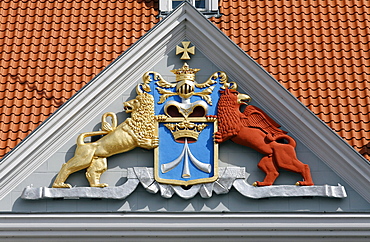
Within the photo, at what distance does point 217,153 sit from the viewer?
53.2 feet

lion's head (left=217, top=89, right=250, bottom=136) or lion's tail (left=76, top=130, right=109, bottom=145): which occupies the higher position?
lion's head (left=217, top=89, right=250, bottom=136)

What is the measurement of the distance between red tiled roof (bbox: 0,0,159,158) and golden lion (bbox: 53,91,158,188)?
122cm

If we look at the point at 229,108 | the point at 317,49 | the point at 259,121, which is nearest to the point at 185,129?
the point at 229,108

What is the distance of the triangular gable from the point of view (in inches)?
633

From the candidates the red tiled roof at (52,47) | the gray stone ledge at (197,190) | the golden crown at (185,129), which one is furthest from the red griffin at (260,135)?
the red tiled roof at (52,47)

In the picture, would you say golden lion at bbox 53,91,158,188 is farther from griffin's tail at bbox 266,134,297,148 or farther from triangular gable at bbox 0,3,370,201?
griffin's tail at bbox 266,134,297,148

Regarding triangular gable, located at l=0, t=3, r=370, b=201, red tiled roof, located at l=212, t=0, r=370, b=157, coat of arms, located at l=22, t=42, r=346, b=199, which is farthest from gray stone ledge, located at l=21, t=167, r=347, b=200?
red tiled roof, located at l=212, t=0, r=370, b=157

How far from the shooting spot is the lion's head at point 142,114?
16.3 m

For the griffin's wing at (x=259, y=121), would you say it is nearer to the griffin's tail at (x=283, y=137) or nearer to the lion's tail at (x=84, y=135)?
the griffin's tail at (x=283, y=137)

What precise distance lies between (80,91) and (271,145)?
3202 mm

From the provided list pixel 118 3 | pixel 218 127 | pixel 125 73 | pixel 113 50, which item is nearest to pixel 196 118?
pixel 218 127

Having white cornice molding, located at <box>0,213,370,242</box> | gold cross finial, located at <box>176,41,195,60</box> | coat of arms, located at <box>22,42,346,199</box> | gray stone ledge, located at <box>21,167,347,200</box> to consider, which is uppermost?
gold cross finial, located at <box>176,41,195,60</box>

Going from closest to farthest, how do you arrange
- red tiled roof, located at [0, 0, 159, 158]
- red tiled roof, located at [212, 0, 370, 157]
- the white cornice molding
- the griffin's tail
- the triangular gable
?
the white cornice molding
the triangular gable
the griffin's tail
red tiled roof, located at [212, 0, 370, 157]
red tiled roof, located at [0, 0, 159, 158]

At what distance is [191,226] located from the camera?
52.4 ft
